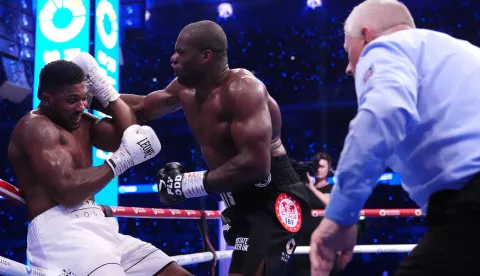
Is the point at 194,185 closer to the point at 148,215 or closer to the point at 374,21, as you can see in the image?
the point at 148,215

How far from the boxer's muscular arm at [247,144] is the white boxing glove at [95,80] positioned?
1.69 ft

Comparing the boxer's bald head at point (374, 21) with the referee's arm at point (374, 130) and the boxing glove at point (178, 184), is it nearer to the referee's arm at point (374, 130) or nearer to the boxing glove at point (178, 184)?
the referee's arm at point (374, 130)

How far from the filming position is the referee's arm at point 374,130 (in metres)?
0.96

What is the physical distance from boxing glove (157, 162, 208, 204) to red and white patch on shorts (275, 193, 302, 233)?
272 millimetres

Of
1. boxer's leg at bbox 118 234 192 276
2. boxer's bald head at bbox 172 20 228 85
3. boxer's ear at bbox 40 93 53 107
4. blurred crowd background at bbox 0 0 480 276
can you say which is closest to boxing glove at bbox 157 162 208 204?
boxer's leg at bbox 118 234 192 276

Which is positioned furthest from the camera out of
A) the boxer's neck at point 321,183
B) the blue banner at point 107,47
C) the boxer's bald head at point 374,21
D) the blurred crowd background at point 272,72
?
the blurred crowd background at point 272,72

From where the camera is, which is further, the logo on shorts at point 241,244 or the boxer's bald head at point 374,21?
the logo on shorts at point 241,244

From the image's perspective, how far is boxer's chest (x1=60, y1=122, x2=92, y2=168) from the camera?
1.86 meters

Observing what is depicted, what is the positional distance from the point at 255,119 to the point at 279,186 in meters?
0.31

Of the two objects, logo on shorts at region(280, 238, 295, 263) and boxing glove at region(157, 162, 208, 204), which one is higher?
boxing glove at region(157, 162, 208, 204)

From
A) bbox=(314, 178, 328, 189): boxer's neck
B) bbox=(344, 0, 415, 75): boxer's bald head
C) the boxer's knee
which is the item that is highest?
bbox=(344, 0, 415, 75): boxer's bald head

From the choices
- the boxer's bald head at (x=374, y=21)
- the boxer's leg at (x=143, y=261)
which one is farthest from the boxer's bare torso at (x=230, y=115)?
the boxer's bald head at (x=374, y=21)

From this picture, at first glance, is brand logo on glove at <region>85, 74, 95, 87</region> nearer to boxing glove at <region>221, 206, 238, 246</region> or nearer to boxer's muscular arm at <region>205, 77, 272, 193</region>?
boxer's muscular arm at <region>205, 77, 272, 193</region>

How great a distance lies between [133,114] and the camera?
227 centimetres
